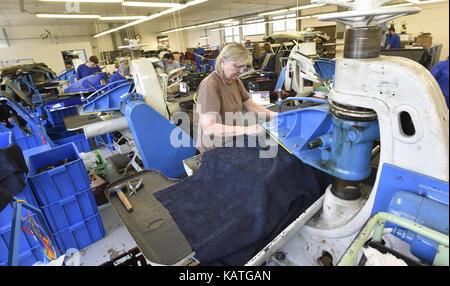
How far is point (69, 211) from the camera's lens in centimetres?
205

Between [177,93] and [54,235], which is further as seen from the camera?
[177,93]

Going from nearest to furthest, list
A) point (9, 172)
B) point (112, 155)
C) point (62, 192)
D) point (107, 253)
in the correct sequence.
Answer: point (9, 172), point (62, 192), point (107, 253), point (112, 155)

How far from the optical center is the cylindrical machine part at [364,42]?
829mm

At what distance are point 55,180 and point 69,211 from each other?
28 centimetres

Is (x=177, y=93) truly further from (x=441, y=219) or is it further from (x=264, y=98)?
(x=441, y=219)

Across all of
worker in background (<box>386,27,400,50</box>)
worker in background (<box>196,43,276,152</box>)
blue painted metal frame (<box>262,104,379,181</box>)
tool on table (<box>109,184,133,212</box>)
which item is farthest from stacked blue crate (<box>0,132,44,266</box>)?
worker in background (<box>386,27,400,50</box>)

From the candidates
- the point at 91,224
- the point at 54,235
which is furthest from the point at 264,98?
the point at 54,235

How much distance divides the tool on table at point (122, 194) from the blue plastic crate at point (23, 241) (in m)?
0.79

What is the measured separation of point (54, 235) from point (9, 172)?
914 mm

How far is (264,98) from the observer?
3.08m

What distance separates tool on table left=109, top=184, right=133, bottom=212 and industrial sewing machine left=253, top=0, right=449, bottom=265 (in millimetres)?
687

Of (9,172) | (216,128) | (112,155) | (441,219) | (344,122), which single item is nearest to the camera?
(441,219)

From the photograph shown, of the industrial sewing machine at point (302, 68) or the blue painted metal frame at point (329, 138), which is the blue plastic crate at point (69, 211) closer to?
the blue painted metal frame at point (329, 138)

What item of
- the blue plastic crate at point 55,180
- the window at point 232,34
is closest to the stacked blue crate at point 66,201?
the blue plastic crate at point 55,180
